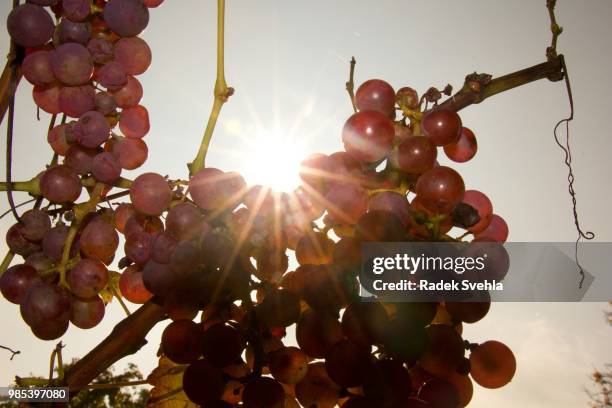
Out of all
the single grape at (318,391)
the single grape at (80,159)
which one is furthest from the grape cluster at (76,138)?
the single grape at (318,391)

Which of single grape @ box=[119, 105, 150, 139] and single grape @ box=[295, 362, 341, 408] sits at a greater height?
single grape @ box=[119, 105, 150, 139]

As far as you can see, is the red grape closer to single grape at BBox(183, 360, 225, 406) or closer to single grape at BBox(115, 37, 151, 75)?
single grape at BBox(183, 360, 225, 406)

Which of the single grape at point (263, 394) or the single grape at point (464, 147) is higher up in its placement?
the single grape at point (464, 147)

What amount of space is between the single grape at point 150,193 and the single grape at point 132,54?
212mm

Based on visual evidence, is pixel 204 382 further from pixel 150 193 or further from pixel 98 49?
pixel 98 49

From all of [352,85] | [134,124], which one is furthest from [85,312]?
[352,85]

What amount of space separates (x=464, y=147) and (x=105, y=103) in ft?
1.75

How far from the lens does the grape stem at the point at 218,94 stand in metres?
0.78

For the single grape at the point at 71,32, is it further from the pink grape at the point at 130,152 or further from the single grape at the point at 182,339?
the single grape at the point at 182,339

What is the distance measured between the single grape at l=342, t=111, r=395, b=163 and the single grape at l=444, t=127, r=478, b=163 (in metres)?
0.14

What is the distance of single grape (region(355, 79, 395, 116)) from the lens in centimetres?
77

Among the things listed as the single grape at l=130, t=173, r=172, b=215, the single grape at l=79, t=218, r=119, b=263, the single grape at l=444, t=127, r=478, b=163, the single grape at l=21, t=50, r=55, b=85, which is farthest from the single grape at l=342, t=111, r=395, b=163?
the single grape at l=21, t=50, r=55, b=85

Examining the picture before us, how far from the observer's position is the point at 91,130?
0.81 m

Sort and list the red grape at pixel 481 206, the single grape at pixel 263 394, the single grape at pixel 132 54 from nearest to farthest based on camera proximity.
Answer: the single grape at pixel 263 394, the red grape at pixel 481 206, the single grape at pixel 132 54
